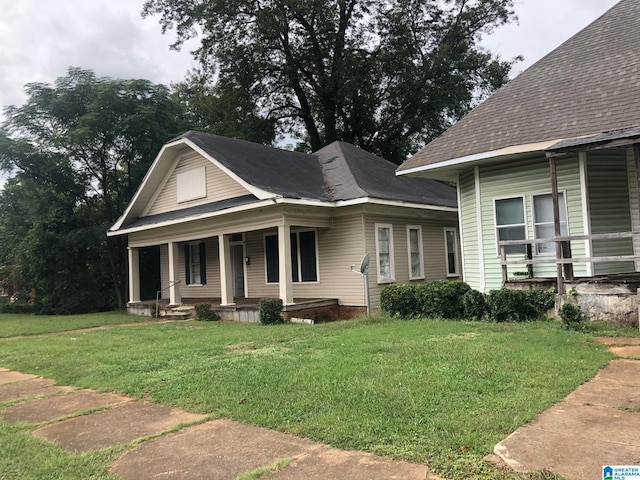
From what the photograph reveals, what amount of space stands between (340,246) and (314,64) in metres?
17.3

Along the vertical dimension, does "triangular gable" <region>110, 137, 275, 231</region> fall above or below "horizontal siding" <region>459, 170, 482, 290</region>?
above

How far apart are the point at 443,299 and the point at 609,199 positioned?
409 cm

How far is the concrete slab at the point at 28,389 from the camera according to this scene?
623 cm

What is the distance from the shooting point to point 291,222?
44.9 ft

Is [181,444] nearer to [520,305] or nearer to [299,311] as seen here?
[520,305]

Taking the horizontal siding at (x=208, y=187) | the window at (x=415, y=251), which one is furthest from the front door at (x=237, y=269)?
the window at (x=415, y=251)

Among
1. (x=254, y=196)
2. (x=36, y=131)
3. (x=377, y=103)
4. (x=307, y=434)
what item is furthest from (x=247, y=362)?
(x=377, y=103)

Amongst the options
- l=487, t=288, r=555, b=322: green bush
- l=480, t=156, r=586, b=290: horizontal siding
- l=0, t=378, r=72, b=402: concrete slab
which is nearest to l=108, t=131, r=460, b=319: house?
l=480, t=156, r=586, b=290: horizontal siding

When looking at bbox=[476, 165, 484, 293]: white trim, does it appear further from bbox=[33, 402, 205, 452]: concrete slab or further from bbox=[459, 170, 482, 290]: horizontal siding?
bbox=[33, 402, 205, 452]: concrete slab

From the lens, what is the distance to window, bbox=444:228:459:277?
1742 centimetres

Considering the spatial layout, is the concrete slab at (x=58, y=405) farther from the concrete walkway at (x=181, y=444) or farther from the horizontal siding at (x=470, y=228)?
the horizontal siding at (x=470, y=228)

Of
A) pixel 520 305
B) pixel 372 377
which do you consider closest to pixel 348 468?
pixel 372 377

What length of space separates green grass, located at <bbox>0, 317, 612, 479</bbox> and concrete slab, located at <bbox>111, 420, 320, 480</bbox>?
228 millimetres

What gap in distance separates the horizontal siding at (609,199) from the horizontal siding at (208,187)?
29.5ft
